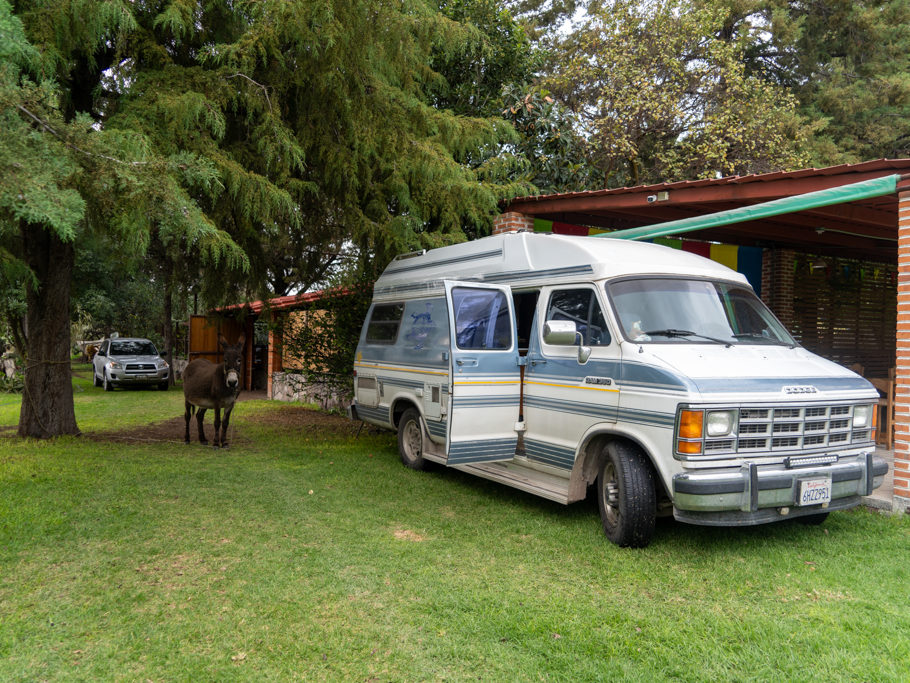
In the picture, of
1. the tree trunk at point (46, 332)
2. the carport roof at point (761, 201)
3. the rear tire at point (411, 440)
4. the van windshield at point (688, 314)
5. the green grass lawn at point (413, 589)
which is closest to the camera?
the green grass lawn at point (413, 589)

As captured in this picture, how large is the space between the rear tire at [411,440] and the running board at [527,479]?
110 cm

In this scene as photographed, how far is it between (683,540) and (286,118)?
22.7ft

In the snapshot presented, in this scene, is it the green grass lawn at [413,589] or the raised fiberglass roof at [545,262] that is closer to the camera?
the green grass lawn at [413,589]

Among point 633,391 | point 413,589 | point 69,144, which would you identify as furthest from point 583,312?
point 69,144

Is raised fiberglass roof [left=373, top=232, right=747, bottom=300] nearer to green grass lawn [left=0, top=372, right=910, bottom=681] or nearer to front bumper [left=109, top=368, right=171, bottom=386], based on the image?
green grass lawn [left=0, top=372, right=910, bottom=681]

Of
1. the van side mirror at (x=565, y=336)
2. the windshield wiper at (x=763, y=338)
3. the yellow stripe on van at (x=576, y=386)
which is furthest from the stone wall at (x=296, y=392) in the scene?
the windshield wiper at (x=763, y=338)

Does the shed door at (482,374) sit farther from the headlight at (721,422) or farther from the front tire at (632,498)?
the headlight at (721,422)

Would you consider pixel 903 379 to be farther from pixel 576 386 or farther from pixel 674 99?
pixel 674 99

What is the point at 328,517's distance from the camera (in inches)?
236

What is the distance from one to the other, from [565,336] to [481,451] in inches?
56.7

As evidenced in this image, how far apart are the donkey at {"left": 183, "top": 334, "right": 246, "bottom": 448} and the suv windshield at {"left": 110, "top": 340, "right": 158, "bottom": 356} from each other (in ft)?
39.0

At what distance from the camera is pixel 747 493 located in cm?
457

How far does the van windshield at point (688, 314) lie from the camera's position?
5.36 metres

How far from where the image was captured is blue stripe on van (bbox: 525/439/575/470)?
567 centimetres
